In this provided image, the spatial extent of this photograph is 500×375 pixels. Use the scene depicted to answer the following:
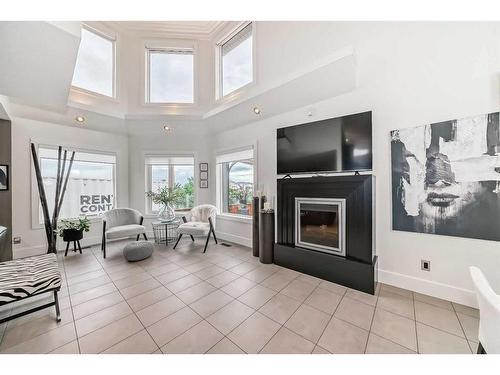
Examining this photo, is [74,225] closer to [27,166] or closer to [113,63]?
[27,166]

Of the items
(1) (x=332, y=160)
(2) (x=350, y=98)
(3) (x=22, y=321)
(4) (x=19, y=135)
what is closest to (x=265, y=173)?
(1) (x=332, y=160)

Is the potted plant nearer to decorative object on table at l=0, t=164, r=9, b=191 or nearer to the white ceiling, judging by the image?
decorative object on table at l=0, t=164, r=9, b=191

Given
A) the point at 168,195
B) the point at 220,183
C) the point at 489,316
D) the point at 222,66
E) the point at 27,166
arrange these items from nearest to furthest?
the point at 489,316 < the point at 27,166 < the point at 168,195 < the point at 222,66 < the point at 220,183

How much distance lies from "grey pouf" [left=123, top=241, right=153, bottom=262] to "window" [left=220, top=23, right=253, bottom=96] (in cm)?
347

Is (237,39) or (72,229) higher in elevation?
(237,39)

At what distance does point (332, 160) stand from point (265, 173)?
1.29m

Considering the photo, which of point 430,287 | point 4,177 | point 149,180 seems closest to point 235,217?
point 149,180

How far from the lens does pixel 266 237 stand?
3.13 m

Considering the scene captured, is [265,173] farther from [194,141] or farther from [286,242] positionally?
[194,141]

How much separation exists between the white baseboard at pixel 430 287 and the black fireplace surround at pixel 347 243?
7.6 inches

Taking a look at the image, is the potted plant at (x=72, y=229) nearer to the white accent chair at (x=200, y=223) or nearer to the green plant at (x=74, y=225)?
the green plant at (x=74, y=225)

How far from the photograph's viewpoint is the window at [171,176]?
4.76m

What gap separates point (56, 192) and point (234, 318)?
4.16 meters

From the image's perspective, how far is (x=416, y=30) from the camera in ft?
7.20
